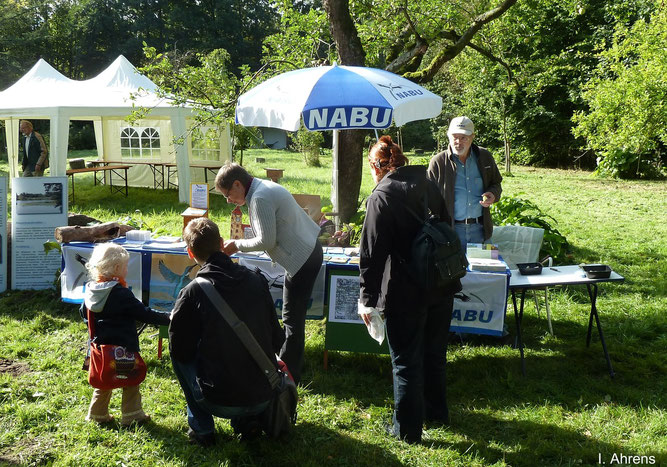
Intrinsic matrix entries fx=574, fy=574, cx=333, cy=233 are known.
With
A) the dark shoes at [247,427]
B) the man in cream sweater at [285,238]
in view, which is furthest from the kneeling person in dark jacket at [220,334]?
the man in cream sweater at [285,238]

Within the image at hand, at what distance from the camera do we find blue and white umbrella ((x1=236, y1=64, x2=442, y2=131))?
455 centimetres

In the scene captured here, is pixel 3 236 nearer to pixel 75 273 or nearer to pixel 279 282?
pixel 75 273

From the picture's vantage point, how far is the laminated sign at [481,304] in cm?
427

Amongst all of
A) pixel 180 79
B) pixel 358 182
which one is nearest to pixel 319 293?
pixel 358 182

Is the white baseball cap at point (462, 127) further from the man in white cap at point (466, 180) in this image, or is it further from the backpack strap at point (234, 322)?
the backpack strap at point (234, 322)

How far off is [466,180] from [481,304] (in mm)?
1084

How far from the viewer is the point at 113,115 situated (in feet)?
38.5

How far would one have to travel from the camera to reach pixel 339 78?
15.9ft

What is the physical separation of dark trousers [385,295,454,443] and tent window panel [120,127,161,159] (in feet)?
42.1

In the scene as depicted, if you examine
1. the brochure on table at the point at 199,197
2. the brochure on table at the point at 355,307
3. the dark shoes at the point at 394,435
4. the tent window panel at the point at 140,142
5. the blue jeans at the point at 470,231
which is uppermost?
the tent window panel at the point at 140,142

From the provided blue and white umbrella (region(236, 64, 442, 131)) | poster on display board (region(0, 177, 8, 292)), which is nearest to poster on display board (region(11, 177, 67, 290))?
poster on display board (region(0, 177, 8, 292))

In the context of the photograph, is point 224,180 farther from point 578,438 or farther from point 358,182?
point 358,182

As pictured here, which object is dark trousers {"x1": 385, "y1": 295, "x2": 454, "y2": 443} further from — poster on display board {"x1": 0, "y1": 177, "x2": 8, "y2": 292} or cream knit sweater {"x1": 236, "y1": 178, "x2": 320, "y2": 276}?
poster on display board {"x1": 0, "y1": 177, "x2": 8, "y2": 292}

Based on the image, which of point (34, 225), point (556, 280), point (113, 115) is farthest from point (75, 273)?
point (113, 115)
